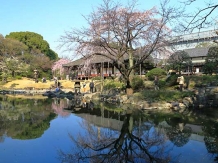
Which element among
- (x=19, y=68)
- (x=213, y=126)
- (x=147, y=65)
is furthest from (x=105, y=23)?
(x=19, y=68)

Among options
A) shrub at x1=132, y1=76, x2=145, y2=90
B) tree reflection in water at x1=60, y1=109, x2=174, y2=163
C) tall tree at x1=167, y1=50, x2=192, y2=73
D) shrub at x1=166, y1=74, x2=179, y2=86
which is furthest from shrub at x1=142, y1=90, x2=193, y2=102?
tall tree at x1=167, y1=50, x2=192, y2=73

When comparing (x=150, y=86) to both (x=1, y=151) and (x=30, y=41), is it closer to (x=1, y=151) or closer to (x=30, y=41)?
(x=1, y=151)

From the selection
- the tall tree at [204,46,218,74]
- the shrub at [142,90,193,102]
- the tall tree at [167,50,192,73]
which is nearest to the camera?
the shrub at [142,90,193,102]

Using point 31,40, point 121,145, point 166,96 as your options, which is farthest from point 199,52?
point 31,40

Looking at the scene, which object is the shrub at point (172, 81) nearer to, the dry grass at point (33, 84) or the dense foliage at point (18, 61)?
the dry grass at point (33, 84)

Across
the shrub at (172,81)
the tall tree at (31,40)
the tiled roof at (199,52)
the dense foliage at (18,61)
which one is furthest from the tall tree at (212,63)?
the tall tree at (31,40)

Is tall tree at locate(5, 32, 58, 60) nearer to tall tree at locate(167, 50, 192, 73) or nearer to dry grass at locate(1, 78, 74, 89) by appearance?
dry grass at locate(1, 78, 74, 89)

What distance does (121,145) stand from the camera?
7492 millimetres

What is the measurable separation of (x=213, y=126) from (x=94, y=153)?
602 cm

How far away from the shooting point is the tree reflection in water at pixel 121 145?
6.32 meters

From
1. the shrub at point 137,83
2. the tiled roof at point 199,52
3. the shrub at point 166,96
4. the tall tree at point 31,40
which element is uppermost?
the tall tree at point 31,40

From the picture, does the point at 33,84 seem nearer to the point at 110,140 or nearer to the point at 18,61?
the point at 18,61

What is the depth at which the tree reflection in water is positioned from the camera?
20.7ft

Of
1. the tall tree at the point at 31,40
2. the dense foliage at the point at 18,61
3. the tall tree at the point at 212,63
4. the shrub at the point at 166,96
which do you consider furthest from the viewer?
the tall tree at the point at 31,40
